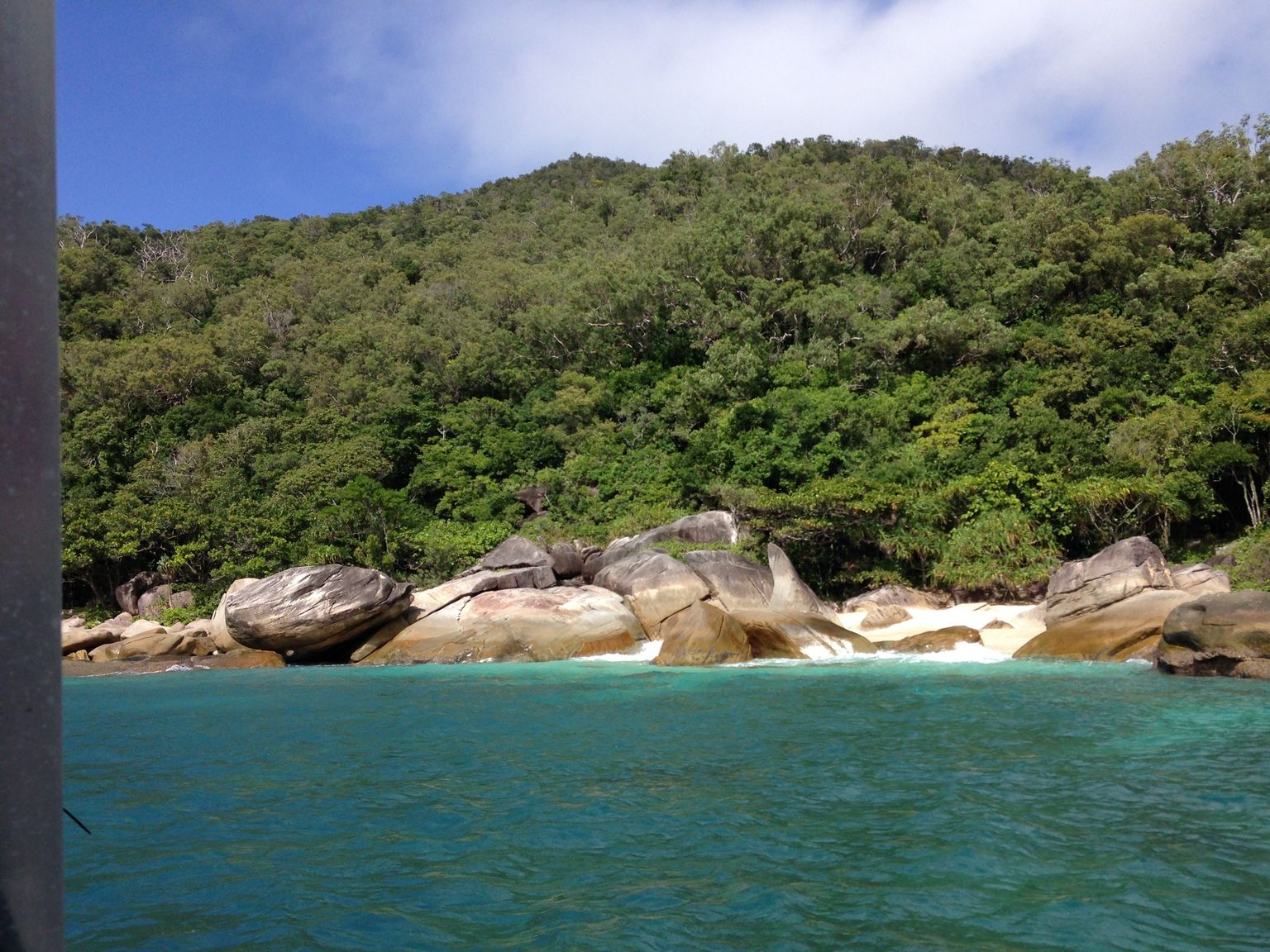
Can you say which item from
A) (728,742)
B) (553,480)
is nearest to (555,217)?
(553,480)

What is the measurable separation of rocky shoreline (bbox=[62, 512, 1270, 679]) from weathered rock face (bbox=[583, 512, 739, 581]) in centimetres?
6

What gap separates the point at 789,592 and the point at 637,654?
4.72m

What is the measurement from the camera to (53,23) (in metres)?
1.43

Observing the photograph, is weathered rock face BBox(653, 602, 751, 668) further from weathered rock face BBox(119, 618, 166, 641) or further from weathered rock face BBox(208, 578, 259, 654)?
weathered rock face BBox(119, 618, 166, 641)

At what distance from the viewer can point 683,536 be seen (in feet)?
90.1

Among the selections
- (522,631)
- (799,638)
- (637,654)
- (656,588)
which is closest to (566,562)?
(656,588)

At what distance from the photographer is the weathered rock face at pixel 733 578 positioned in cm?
2298

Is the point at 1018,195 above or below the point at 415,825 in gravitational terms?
A: above

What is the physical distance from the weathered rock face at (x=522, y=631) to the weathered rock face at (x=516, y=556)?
11.0 ft

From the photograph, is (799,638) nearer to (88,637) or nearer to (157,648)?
(157,648)

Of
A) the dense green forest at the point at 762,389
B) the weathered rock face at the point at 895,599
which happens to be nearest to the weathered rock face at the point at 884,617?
the weathered rock face at the point at 895,599

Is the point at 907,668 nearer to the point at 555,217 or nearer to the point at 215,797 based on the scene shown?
the point at 215,797

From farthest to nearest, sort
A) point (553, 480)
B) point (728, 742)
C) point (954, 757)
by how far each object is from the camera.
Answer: point (553, 480)
point (728, 742)
point (954, 757)

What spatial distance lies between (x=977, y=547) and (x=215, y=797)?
67.8 ft
